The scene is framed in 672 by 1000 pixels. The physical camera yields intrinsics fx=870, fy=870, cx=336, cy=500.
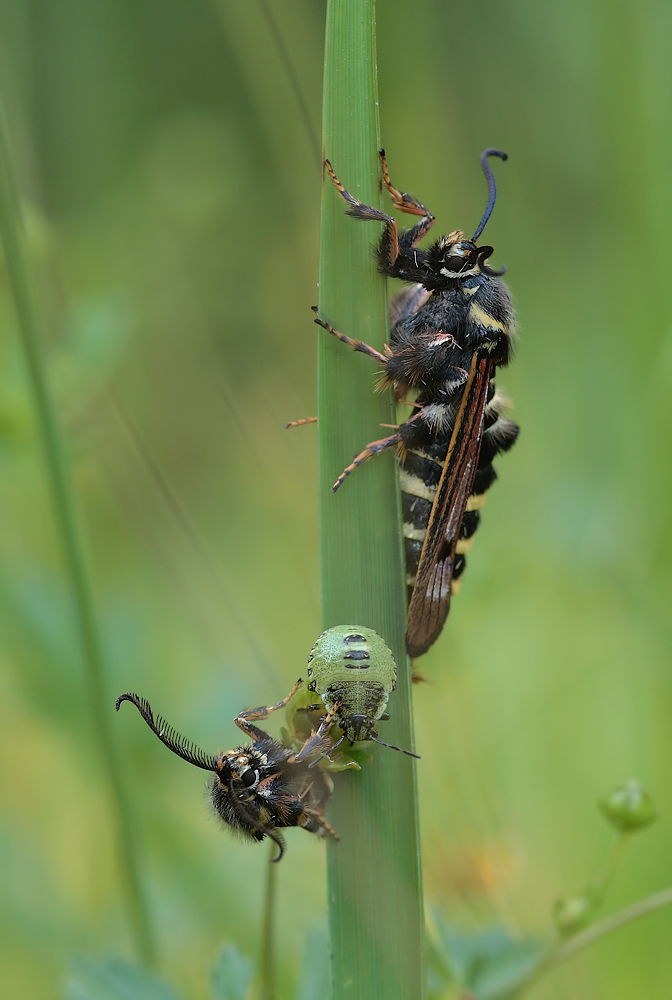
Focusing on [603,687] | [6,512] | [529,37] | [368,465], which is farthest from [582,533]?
[529,37]

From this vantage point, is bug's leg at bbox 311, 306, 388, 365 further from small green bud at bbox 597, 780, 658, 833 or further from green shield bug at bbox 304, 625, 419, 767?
small green bud at bbox 597, 780, 658, 833

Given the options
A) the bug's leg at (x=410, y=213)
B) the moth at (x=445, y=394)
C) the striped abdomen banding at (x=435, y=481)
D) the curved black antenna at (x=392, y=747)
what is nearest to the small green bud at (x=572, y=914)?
the curved black antenna at (x=392, y=747)

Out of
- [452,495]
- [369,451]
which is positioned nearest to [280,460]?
[452,495]

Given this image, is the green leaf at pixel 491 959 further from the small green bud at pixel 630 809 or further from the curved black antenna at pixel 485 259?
the curved black antenna at pixel 485 259

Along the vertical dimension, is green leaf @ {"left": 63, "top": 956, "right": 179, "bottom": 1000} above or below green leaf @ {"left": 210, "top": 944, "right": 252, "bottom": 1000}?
below

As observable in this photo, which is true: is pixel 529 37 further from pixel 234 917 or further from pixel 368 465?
pixel 234 917

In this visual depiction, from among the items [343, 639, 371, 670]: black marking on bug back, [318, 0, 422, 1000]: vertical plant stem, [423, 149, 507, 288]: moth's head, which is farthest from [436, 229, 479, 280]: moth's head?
[343, 639, 371, 670]: black marking on bug back

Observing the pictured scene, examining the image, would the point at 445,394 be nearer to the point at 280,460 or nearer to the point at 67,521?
the point at 67,521
